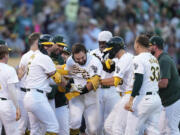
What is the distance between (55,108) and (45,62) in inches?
50.6

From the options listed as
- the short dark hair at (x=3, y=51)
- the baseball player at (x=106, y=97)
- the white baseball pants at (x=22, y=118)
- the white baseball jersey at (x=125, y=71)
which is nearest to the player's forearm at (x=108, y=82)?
the white baseball jersey at (x=125, y=71)

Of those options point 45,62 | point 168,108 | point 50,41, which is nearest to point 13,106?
point 45,62

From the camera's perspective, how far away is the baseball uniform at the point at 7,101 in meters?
7.79

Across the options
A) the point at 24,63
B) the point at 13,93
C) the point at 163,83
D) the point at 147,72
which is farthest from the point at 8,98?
the point at 163,83

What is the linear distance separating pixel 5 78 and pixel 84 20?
847 centimetres

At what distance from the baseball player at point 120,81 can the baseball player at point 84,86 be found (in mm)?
347

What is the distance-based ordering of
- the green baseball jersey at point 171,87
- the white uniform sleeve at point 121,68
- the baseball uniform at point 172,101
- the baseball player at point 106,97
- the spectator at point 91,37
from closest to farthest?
the white uniform sleeve at point 121,68 → the green baseball jersey at point 171,87 → the baseball uniform at point 172,101 → the baseball player at point 106,97 → the spectator at point 91,37

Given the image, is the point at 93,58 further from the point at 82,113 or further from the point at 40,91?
the point at 40,91

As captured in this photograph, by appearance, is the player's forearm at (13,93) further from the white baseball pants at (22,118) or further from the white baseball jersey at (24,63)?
the white baseball pants at (22,118)

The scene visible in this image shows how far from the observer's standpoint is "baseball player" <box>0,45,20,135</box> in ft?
25.6

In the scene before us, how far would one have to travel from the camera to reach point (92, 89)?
8.76 meters

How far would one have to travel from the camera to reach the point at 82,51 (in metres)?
8.64

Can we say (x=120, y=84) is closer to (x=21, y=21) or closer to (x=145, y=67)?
(x=145, y=67)

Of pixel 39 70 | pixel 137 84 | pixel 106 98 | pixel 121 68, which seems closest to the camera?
pixel 137 84
